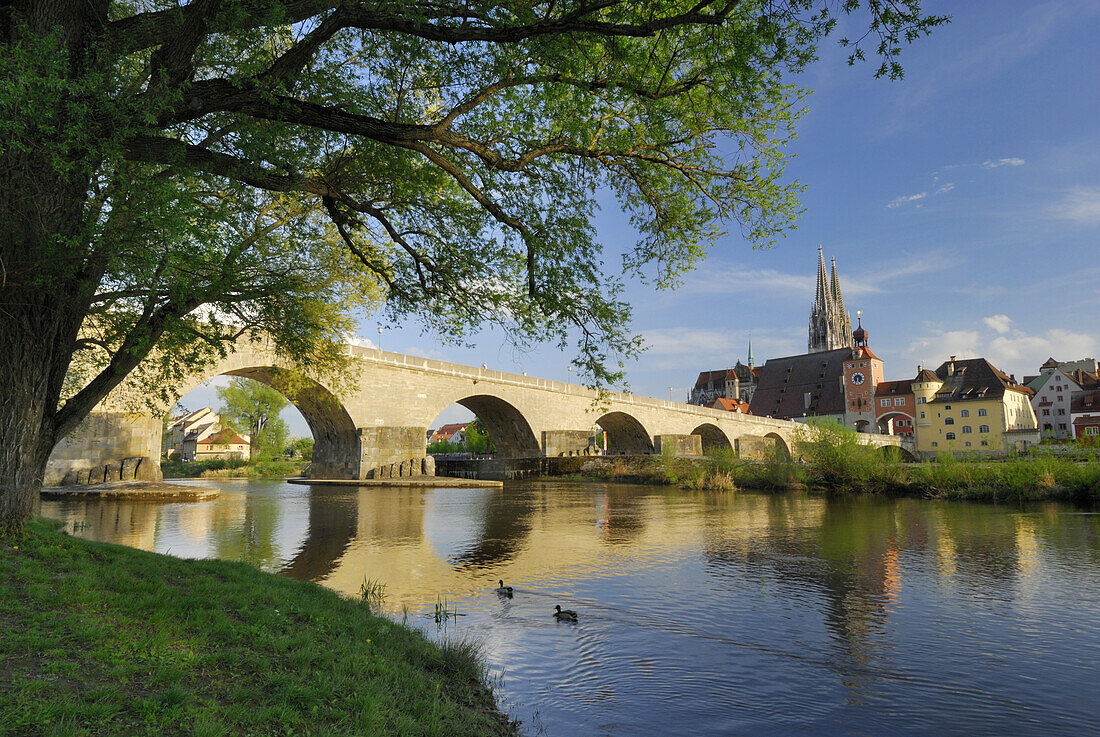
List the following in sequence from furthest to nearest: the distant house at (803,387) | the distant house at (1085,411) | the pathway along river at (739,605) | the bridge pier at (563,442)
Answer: the distant house at (803,387) < the distant house at (1085,411) < the bridge pier at (563,442) < the pathway along river at (739,605)

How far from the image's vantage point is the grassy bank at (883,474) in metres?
22.2

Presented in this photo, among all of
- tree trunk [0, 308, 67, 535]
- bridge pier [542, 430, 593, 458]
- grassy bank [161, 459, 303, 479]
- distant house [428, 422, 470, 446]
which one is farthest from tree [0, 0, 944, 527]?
distant house [428, 422, 470, 446]

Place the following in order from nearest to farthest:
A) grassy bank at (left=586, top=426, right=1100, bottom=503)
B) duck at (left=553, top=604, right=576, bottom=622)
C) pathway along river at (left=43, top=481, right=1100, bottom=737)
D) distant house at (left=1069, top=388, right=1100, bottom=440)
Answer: pathway along river at (left=43, top=481, right=1100, bottom=737)
duck at (left=553, top=604, right=576, bottom=622)
grassy bank at (left=586, top=426, right=1100, bottom=503)
distant house at (left=1069, top=388, right=1100, bottom=440)

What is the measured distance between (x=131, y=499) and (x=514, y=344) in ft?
63.7

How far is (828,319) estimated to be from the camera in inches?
5039

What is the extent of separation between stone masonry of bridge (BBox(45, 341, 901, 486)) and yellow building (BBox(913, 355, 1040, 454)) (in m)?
37.9

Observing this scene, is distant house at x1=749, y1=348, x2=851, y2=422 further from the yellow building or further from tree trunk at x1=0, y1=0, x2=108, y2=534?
Answer: tree trunk at x1=0, y1=0, x2=108, y2=534

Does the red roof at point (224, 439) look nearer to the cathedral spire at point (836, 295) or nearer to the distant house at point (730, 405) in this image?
the distant house at point (730, 405)

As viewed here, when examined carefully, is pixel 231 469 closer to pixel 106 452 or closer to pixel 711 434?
pixel 106 452

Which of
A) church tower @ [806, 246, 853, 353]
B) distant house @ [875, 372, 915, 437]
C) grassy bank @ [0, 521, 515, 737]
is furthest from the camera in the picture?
church tower @ [806, 246, 853, 353]

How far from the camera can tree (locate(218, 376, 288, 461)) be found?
54438mm

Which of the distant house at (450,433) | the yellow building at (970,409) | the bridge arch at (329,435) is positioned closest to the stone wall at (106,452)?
the bridge arch at (329,435)

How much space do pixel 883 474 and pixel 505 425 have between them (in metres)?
28.0

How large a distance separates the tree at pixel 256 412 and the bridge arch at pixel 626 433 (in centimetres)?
2844
